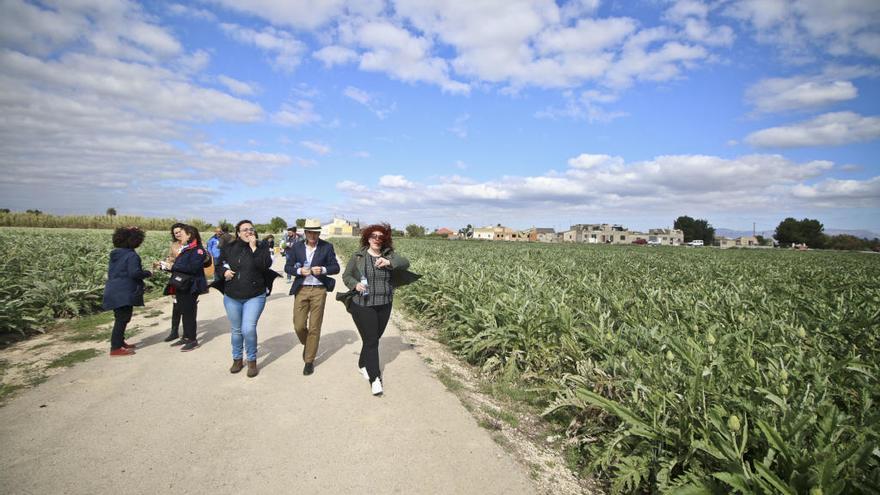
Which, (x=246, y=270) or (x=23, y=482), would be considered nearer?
(x=23, y=482)

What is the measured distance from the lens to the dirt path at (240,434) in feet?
10.6

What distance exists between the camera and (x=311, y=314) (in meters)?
5.96

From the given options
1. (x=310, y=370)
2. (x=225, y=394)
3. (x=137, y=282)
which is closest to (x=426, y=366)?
(x=310, y=370)

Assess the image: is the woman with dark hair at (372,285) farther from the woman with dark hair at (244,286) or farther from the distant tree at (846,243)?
the distant tree at (846,243)

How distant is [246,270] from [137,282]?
2.31 m

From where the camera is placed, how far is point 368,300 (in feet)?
17.2

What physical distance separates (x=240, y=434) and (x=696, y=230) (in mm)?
150759

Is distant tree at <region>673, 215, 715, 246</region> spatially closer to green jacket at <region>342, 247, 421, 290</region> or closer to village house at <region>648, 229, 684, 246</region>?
village house at <region>648, 229, 684, 246</region>

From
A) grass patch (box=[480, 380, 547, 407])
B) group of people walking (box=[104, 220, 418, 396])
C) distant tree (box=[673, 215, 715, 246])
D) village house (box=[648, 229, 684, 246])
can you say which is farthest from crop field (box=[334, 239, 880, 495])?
distant tree (box=[673, 215, 715, 246])

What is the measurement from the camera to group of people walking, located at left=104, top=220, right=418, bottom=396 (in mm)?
5277

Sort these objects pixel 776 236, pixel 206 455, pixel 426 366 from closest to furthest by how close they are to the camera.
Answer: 1. pixel 206 455
2. pixel 426 366
3. pixel 776 236

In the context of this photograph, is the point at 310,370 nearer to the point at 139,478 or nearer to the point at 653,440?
the point at 139,478

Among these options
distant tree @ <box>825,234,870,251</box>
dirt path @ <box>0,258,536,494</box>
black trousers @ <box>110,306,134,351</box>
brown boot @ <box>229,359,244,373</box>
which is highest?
distant tree @ <box>825,234,870,251</box>

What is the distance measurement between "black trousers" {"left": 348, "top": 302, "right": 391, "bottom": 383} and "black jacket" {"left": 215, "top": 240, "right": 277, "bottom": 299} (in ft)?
4.85
